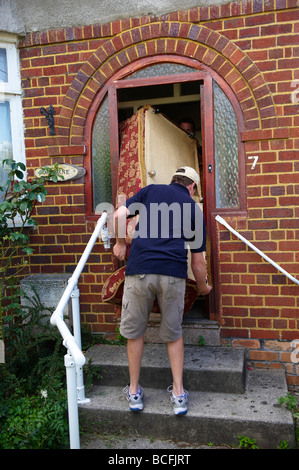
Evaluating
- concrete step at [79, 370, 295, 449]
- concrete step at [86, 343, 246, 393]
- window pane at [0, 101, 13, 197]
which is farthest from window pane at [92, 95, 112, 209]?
concrete step at [79, 370, 295, 449]

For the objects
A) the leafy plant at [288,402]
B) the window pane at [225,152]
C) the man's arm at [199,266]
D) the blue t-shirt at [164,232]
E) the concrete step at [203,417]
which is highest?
the window pane at [225,152]

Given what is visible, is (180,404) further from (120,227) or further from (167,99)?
(167,99)

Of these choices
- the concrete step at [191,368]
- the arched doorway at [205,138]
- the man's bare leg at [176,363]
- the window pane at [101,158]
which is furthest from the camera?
the window pane at [101,158]

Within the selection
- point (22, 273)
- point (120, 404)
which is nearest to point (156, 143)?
point (22, 273)

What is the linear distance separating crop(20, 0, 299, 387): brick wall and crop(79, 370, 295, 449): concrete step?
69cm

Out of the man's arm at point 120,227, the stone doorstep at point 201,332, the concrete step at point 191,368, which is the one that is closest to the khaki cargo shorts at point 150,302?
the man's arm at point 120,227

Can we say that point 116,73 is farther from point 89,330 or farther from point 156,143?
point 89,330

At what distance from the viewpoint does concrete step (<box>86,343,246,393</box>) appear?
3508mm

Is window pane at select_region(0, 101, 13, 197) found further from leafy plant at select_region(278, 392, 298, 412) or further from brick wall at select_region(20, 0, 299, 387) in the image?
leafy plant at select_region(278, 392, 298, 412)

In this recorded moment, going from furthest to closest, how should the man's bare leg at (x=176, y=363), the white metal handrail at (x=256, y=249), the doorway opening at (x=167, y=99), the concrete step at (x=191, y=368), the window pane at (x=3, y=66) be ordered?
the doorway opening at (x=167, y=99), the window pane at (x=3, y=66), the white metal handrail at (x=256, y=249), the concrete step at (x=191, y=368), the man's bare leg at (x=176, y=363)

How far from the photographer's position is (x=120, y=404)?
11.1 ft

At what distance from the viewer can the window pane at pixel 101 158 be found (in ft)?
14.1

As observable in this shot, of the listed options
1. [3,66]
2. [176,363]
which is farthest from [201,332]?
[3,66]

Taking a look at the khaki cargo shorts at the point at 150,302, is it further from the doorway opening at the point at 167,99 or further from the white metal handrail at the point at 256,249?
the doorway opening at the point at 167,99
